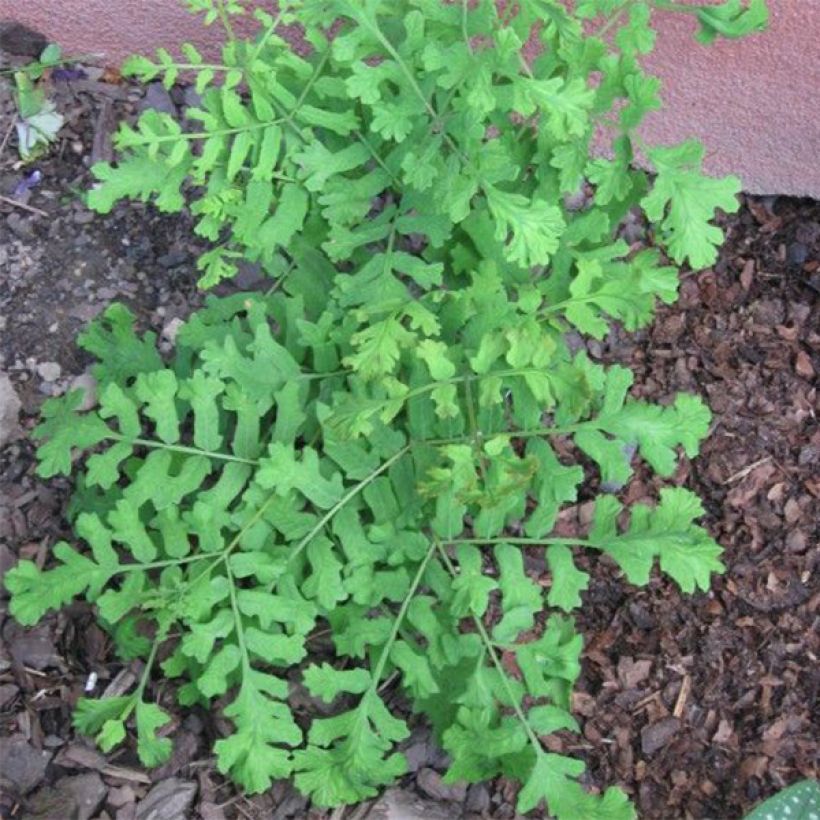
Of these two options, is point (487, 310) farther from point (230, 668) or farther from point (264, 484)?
point (230, 668)

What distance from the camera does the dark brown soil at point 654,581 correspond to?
2732 millimetres

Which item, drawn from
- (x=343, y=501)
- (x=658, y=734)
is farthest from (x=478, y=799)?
(x=343, y=501)

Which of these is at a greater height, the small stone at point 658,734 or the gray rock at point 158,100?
A: the gray rock at point 158,100

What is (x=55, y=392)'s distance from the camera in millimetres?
2980

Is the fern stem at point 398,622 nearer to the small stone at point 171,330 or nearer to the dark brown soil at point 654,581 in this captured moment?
the dark brown soil at point 654,581

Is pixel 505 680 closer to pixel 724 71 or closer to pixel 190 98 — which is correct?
pixel 724 71

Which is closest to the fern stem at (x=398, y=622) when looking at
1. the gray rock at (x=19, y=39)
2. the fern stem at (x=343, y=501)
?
the fern stem at (x=343, y=501)

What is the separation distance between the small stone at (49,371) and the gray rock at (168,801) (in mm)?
971

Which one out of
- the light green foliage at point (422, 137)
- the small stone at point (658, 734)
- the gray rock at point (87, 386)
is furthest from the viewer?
the gray rock at point (87, 386)

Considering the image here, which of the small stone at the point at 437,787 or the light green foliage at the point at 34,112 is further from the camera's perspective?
the light green foliage at the point at 34,112

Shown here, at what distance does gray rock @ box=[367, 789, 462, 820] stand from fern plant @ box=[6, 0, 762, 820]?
0.72ft

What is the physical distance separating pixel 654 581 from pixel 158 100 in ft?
5.79

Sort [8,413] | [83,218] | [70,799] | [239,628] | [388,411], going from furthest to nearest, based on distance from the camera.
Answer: [83,218], [8,413], [70,799], [239,628], [388,411]

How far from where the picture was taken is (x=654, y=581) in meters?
2.99
